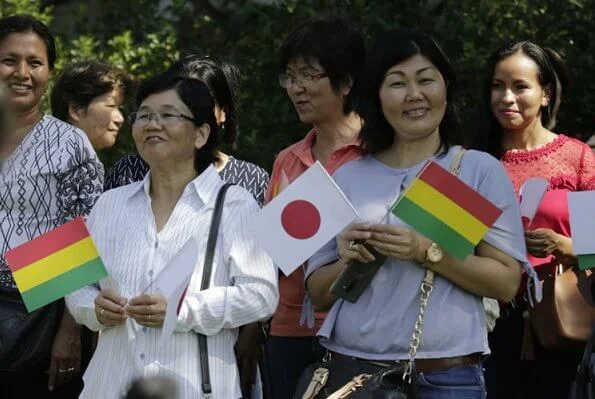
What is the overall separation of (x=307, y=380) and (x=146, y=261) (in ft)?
2.30

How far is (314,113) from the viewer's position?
587 centimetres

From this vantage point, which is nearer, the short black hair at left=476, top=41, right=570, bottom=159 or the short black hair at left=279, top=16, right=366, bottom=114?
the short black hair at left=279, top=16, right=366, bottom=114

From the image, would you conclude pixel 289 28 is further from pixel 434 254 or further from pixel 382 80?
pixel 434 254

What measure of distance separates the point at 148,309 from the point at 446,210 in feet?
3.36

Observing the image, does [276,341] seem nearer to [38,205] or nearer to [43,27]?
[38,205]

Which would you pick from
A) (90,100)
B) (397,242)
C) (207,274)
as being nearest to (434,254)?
(397,242)

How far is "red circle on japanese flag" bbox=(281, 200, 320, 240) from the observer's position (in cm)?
480

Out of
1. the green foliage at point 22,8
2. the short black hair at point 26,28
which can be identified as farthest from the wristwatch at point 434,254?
the green foliage at point 22,8

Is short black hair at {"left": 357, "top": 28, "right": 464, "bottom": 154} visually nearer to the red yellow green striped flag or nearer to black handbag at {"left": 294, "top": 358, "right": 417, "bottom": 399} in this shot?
the red yellow green striped flag

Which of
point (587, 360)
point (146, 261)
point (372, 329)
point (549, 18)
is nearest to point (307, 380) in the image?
point (372, 329)

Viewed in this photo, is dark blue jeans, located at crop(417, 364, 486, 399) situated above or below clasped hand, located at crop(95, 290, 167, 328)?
below

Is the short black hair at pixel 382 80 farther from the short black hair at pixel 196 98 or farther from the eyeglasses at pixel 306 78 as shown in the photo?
the eyeglasses at pixel 306 78

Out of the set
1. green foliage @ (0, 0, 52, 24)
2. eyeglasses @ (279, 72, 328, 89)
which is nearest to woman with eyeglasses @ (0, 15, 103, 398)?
eyeglasses @ (279, 72, 328, 89)

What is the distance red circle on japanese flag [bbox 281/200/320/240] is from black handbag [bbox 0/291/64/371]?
1.31 m
